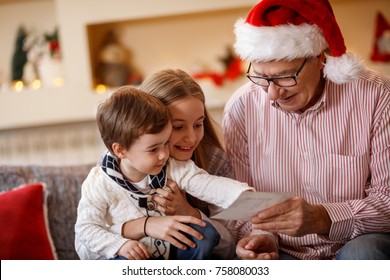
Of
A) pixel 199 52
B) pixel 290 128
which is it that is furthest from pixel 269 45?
pixel 199 52

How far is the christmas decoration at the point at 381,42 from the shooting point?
140 inches

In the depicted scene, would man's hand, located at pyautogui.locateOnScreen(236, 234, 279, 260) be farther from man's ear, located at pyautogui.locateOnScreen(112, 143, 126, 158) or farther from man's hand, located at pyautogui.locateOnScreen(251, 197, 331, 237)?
man's ear, located at pyautogui.locateOnScreen(112, 143, 126, 158)

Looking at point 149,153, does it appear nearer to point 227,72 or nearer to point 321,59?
point 321,59

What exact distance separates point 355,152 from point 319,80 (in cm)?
25

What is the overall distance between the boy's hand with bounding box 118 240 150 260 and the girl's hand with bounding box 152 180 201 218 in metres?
0.13

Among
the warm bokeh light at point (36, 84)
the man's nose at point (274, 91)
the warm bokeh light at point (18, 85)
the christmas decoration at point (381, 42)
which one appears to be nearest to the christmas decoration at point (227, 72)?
the christmas decoration at point (381, 42)

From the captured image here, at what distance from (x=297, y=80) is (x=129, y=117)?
0.52 meters

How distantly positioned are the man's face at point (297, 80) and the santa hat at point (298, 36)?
0.09ft

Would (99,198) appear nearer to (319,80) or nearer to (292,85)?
(292,85)

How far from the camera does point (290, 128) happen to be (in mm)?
1790

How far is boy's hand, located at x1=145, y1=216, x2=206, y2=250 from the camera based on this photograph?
1519 millimetres
